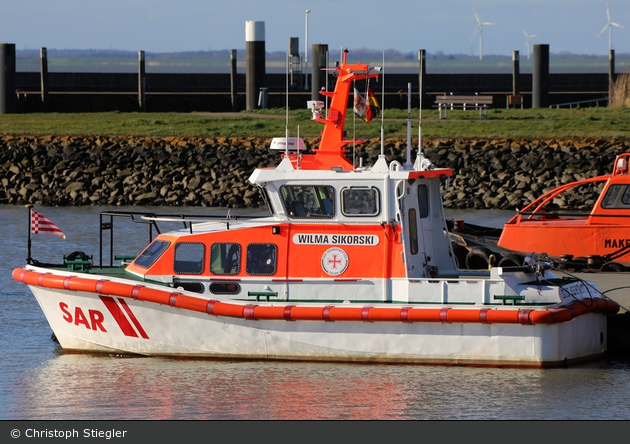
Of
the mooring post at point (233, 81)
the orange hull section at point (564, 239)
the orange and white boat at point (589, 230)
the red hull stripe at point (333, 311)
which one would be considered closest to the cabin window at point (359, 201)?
the red hull stripe at point (333, 311)

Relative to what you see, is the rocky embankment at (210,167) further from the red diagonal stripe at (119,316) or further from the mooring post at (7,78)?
the red diagonal stripe at (119,316)

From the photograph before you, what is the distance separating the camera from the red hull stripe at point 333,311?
434 inches

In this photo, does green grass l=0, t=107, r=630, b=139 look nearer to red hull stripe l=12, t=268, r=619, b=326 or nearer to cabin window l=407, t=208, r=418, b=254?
cabin window l=407, t=208, r=418, b=254

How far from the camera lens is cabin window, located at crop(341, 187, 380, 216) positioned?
11.6m

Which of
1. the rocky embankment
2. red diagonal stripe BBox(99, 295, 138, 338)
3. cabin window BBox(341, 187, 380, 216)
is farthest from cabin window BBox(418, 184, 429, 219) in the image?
the rocky embankment

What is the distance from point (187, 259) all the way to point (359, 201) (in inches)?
79.3

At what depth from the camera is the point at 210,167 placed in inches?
1044

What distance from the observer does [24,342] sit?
13172 mm

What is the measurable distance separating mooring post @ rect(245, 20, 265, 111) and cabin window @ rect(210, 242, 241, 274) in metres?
20.8

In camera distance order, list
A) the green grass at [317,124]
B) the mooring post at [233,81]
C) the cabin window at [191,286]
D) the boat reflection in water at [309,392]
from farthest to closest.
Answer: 1. the mooring post at [233,81]
2. the green grass at [317,124]
3. the cabin window at [191,286]
4. the boat reflection in water at [309,392]

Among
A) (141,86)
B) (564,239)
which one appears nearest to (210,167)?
(141,86)

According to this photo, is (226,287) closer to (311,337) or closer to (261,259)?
(261,259)

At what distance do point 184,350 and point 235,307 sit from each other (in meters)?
0.91

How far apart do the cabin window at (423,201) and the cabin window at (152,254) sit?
284cm
